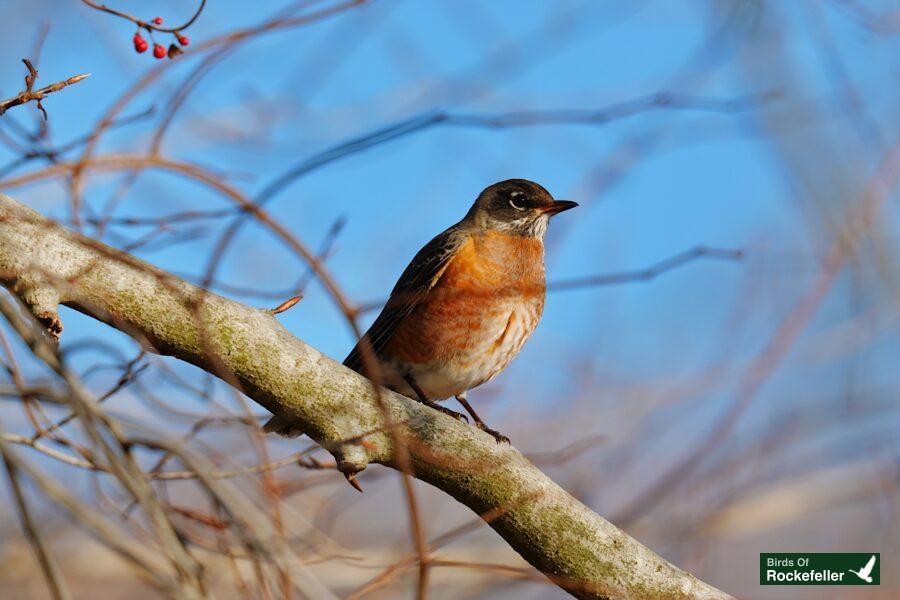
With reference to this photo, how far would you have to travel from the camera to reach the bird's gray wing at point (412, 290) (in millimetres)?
5148

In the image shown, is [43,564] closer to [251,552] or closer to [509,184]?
[251,552]

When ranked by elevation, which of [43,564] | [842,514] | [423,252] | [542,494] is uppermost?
[842,514]

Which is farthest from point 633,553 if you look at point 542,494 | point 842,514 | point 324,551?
point 842,514

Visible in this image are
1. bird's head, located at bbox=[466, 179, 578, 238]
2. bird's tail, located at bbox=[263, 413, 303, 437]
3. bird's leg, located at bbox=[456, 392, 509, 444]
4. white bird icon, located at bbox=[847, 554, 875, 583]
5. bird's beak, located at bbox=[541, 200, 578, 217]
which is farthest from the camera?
bird's beak, located at bbox=[541, 200, 578, 217]

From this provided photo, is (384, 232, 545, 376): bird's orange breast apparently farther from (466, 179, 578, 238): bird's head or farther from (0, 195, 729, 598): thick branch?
(0, 195, 729, 598): thick branch

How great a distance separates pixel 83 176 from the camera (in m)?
2.42

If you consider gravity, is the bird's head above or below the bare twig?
above

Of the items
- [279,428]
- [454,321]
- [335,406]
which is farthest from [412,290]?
[335,406]

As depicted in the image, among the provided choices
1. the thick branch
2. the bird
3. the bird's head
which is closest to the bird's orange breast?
the bird

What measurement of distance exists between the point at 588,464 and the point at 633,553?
1.97 metres

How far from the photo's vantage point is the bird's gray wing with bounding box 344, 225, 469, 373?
16.9 feet

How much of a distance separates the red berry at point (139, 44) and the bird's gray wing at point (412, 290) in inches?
83.9

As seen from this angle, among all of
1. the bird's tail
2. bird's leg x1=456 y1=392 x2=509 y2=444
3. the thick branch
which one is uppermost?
bird's leg x1=456 y1=392 x2=509 y2=444

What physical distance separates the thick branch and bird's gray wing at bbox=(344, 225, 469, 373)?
153 centimetres
